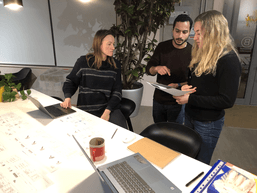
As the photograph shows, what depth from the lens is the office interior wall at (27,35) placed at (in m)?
3.51

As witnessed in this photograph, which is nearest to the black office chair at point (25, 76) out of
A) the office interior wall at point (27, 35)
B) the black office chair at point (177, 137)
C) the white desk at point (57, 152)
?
the office interior wall at point (27, 35)

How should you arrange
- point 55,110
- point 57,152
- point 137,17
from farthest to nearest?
1. point 137,17
2. point 55,110
3. point 57,152

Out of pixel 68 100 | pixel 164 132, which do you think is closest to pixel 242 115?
pixel 164 132

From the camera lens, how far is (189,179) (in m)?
0.83

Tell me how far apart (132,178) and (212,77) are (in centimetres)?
90

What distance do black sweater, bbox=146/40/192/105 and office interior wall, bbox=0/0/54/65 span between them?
111 inches

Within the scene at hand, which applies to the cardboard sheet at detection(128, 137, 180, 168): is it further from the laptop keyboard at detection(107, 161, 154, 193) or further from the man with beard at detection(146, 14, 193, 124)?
the man with beard at detection(146, 14, 193, 124)

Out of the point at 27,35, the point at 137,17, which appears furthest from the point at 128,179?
the point at 27,35

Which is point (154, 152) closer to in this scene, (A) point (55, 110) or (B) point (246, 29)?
(A) point (55, 110)

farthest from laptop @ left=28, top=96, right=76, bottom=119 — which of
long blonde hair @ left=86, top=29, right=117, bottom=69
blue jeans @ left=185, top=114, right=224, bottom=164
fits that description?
blue jeans @ left=185, top=114, right=224, bottom=164

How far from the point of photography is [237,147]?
2377 mm

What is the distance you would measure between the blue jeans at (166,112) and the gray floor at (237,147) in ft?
2.55

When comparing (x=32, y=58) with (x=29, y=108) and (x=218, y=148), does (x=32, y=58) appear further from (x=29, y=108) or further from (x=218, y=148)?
(x=218, y=148)

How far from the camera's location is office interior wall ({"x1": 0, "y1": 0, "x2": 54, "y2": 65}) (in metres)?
3.51
